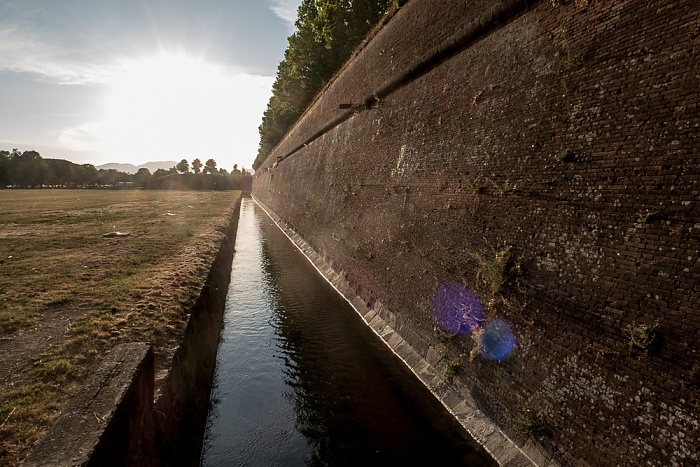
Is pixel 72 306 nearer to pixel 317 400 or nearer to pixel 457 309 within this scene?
pixel 317 400

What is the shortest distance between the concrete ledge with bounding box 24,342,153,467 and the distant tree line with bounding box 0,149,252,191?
83.0 metres

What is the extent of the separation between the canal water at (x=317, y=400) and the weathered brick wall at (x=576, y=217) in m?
1.07

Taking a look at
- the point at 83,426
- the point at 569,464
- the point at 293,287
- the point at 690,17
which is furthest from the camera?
the point at 293,287

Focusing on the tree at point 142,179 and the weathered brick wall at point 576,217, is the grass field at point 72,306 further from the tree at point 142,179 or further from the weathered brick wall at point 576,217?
the tree at point 142,179

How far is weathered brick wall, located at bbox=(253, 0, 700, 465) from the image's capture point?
3609 millimetres

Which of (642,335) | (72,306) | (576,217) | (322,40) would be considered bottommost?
(72,306)

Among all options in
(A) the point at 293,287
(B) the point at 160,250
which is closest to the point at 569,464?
(A) the point at 293,287

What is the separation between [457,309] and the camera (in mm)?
6457

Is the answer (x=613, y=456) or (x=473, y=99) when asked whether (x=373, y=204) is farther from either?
(x=613, y=456)

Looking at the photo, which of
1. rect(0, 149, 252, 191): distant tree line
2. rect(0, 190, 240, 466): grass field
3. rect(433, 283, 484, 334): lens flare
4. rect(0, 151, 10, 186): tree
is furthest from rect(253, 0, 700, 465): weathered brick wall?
rect(0, 151, 10, 186): tree

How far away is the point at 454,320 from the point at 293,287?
24.0ft

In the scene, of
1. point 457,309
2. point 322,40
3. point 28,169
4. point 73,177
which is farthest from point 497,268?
point 73,177

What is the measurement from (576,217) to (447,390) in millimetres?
3743

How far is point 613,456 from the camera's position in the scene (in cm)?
382
